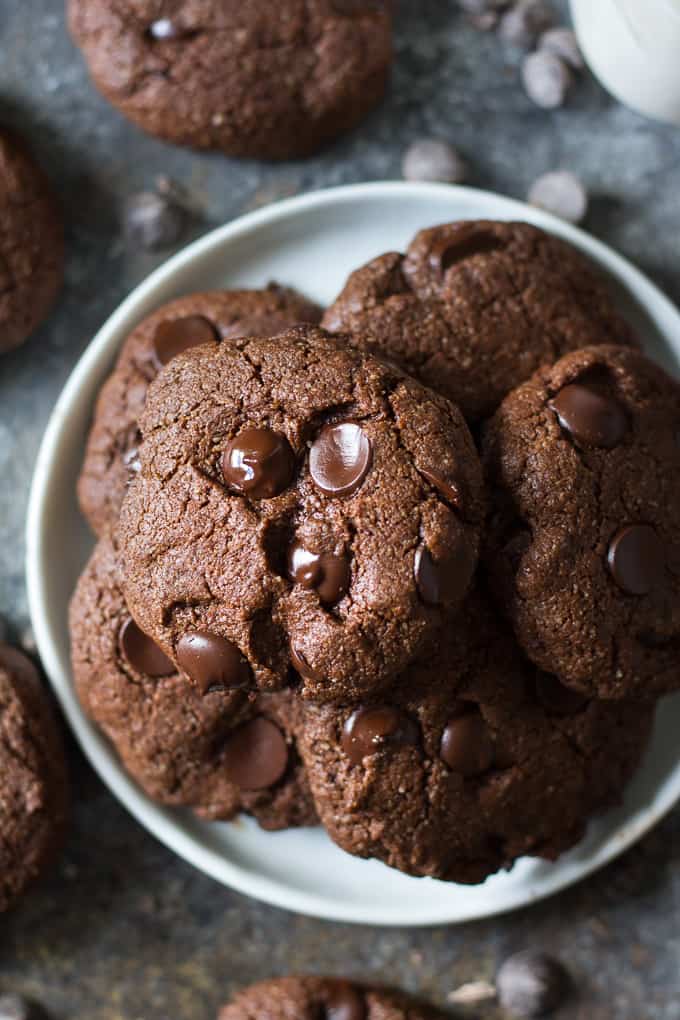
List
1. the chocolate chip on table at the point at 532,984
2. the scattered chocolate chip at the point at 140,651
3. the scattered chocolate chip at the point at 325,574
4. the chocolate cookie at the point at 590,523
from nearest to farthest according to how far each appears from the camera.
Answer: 1. the scattered chocolate chip at the point at 325,574
2. the chocolate cookie at the point at 590,523
3. the scattered chocolate chip at the point at 140,651
4. the chocolate chip on table at the point at 532,984

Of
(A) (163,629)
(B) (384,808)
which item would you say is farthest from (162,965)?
(A) (163,629)

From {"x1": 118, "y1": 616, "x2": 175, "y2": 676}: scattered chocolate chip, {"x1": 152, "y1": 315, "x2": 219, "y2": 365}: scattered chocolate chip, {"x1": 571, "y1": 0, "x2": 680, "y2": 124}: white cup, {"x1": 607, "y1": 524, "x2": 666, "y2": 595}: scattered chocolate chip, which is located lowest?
{"x1": 118, "y1": 616, "x2": 175, "y2": 676}: scattered chocolate chip

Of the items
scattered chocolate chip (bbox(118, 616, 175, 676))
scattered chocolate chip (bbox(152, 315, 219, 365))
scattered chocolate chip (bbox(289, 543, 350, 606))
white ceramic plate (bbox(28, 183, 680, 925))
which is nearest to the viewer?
scattered chocolate chip (bbox(289, 543, 350, 606))

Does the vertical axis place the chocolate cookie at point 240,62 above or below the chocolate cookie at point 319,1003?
above

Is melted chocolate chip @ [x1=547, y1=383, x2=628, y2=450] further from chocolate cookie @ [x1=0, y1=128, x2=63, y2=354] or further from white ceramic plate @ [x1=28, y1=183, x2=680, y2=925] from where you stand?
chocolate cookie @ [x1=0, y1=128, x2=63, y2=354]

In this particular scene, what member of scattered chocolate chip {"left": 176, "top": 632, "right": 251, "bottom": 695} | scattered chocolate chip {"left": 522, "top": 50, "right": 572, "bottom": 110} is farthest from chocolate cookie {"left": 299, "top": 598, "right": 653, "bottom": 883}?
scattered chocolate chip {"left": 522, "top": 50, "right": 572, "bottom": 110}

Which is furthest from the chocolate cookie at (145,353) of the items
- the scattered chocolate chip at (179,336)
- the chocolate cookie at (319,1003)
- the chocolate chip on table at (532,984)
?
the chocolate chip on table at (532,984)

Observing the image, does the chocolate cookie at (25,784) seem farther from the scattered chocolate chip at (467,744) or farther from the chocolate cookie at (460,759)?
the scattered chocolate chip at (467,744)
